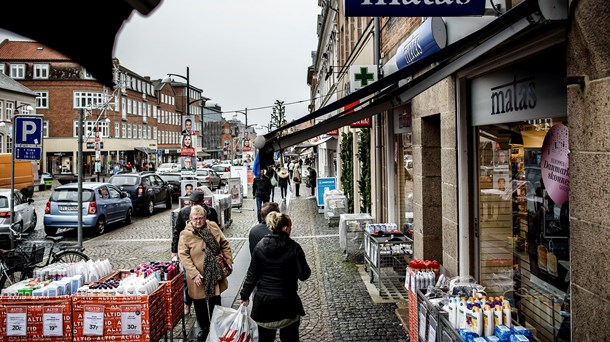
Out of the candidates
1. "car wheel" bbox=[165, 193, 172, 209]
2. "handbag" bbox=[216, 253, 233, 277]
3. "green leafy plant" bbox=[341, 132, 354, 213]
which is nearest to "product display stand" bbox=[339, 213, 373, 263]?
"handbag" bbox=[216, 253, 233, 277]

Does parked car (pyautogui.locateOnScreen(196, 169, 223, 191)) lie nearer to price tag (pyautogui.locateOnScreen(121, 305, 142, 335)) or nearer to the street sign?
the street sign

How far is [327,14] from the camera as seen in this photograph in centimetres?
3016

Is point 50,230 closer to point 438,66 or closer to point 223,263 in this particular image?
point 223,263

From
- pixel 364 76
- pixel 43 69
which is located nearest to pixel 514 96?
pixel 43 69

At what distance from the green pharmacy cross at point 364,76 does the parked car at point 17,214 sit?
9.82 meters

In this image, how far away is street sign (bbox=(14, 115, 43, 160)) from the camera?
11203mm

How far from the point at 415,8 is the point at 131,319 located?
13.7 feet

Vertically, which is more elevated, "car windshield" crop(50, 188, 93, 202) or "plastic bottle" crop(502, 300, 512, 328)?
"car windshield" crop(50, 188, 93, 202)

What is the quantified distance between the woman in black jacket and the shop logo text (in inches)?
105

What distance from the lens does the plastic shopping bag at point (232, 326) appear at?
17.2 feet

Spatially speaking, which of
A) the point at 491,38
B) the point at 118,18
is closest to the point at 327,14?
the point at 491,38

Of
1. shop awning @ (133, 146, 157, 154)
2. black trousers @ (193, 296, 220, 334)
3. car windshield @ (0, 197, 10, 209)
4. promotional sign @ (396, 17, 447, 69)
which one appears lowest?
black trousers @ (193, 296, 220, 334)

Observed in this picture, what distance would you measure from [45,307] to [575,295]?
5.02m

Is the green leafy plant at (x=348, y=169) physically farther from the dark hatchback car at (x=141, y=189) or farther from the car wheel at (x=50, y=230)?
the car wheel at (x=50, y=230)
